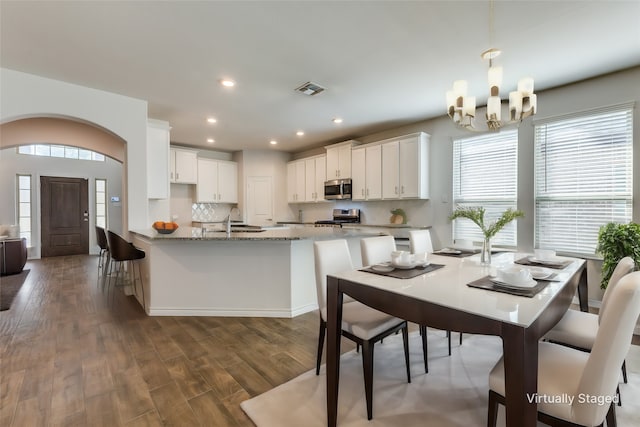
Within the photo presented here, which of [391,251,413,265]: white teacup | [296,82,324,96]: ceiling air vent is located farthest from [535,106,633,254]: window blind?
[391,251,413,265]: white teacup

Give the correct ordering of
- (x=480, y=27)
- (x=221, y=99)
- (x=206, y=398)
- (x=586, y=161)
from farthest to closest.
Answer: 1. (x=221, y=99)
2. (x=586, y=161)
3. (x=480, y=27)
4. (x=206, y=398)

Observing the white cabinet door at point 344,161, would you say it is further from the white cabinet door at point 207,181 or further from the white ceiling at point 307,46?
→ the white cabinet door at point 207,181

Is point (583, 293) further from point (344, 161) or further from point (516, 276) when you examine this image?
point (344, 161)

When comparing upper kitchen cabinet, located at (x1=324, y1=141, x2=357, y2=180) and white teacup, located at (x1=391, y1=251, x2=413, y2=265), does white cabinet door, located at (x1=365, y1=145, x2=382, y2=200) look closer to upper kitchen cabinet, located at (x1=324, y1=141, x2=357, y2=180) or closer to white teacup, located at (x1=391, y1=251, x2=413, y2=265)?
upper kitchen cabinet, located at (x1=324, y1=141, x2=357, y2=180)

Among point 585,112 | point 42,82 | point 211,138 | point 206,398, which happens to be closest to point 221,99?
point 42,82

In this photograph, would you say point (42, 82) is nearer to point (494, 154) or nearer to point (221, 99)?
point (221, 99)

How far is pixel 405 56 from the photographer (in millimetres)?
2793

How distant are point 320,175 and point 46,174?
6.77 meters

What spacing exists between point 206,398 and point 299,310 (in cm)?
153

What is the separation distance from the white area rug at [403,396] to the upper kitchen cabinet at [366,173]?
329 cm

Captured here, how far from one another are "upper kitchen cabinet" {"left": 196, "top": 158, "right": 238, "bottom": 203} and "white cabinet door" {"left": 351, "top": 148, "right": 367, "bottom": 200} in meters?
3.01

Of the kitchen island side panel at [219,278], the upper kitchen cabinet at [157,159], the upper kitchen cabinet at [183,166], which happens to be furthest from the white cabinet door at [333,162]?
the kitchen island side panel at [219,278]

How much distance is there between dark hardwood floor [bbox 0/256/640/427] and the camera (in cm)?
170

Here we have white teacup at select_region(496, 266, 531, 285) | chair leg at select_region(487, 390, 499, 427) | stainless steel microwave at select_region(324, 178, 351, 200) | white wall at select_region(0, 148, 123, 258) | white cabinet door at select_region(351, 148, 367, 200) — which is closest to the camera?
chair leg at select_region(487, 390, 499, 427)
